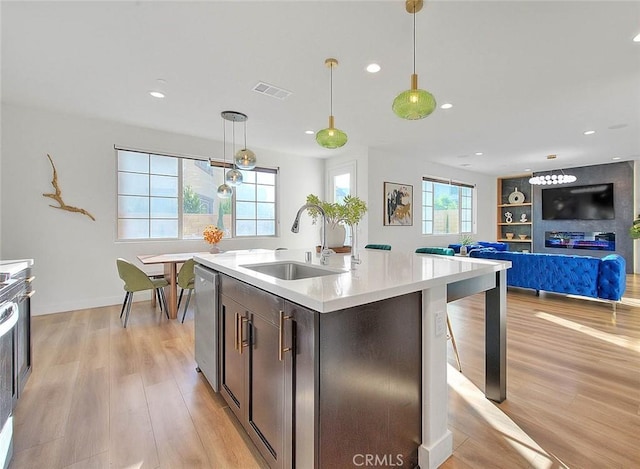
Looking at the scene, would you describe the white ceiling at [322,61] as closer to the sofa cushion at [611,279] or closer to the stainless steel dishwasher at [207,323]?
the stainless steel dishwasher at [207,323]

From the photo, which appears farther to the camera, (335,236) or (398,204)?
(398,204)

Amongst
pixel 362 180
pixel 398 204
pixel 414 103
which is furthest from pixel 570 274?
pixel 414 103

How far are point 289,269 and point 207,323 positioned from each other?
68cm

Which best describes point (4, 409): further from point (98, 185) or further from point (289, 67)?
point (98, 185)

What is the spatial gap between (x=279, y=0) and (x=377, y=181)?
4.32 metres

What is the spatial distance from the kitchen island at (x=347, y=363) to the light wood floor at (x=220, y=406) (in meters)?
0.30

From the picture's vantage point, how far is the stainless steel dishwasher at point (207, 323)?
1926 millimetres

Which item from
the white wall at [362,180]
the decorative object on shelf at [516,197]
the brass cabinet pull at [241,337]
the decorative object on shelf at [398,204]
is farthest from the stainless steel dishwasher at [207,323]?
the decorative object on shelf at [516,197]

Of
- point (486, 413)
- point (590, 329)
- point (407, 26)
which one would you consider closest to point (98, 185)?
point (407, 26)

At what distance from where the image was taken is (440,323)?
4.77 feet

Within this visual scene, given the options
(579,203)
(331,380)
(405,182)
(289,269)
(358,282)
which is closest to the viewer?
(331,380)

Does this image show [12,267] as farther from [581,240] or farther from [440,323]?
[581,240]

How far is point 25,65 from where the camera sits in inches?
110

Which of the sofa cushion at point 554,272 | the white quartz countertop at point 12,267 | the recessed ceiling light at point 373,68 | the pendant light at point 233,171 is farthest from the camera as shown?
the sofa cushion at point 554,272
